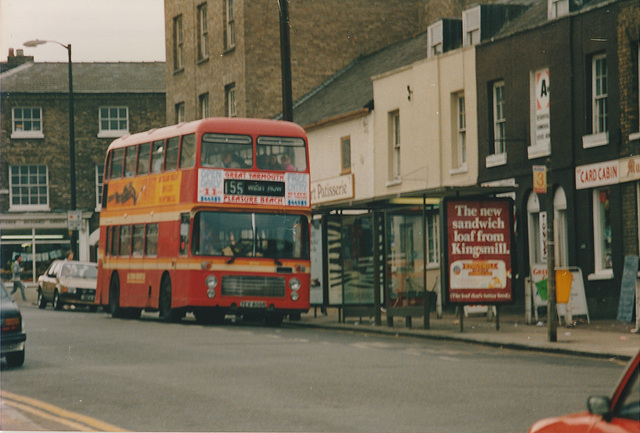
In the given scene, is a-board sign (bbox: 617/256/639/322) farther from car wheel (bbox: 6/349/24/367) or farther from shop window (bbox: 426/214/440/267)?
car wheel (bbox: 6/349/24/367)

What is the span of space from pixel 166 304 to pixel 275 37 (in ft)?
61.5

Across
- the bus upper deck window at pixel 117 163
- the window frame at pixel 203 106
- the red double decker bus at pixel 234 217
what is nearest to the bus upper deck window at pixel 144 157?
the red double decker bus at pixel 234 217

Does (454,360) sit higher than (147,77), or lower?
lower

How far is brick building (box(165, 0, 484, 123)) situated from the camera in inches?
1699

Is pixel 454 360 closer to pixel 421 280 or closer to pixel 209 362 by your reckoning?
pixel 209 362

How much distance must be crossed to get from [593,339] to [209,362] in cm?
725

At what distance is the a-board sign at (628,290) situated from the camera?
2334 centimetres

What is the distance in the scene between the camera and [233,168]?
25047mm

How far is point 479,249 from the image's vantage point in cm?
2348


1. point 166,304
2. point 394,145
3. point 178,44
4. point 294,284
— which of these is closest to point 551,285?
point 294,284

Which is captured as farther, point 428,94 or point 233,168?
point 428,94

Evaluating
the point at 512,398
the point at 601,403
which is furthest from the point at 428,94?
the point at 601,403

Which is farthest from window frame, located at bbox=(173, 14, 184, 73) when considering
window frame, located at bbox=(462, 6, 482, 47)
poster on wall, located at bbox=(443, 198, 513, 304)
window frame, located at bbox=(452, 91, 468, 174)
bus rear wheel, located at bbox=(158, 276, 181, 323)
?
poster on wall, located at bbox=(443, 198, 513, 304)

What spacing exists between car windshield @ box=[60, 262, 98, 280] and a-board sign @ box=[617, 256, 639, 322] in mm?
18639
